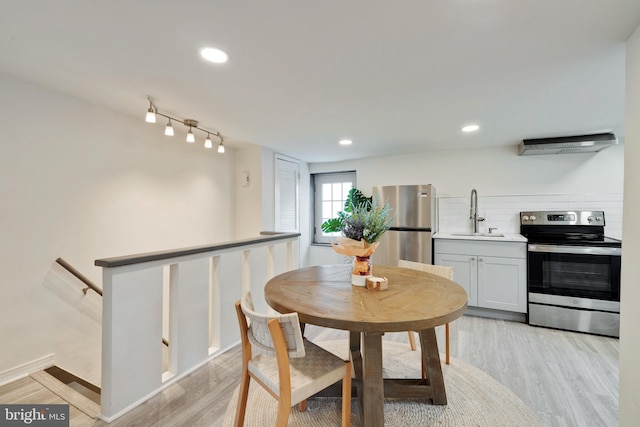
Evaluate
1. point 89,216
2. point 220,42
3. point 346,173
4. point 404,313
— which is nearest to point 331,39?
point 220,42

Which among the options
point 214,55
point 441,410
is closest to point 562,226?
point 441,410

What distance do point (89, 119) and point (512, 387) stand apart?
3900 mm

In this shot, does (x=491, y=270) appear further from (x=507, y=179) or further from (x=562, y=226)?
(x=507, y=179)

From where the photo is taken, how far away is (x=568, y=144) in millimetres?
3043

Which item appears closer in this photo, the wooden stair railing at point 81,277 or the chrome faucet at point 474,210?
the wooden stair railing at point 81,277

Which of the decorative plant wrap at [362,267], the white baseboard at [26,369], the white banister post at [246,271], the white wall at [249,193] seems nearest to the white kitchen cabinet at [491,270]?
the decorative plant wrap at [362,267]

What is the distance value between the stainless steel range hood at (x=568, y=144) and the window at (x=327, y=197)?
2.46 metres

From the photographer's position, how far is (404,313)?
1.19 m

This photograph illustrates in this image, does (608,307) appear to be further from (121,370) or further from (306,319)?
(121,370)

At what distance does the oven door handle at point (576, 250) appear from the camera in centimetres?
271

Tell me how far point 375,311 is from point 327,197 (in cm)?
377

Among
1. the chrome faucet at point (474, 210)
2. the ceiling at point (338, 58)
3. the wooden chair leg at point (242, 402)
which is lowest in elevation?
the wooden chair leg at point (242, 402)

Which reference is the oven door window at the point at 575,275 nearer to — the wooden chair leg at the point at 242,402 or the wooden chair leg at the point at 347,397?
the wooden chair leg at the point at 347,397

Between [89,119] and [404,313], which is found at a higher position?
[89,119]
